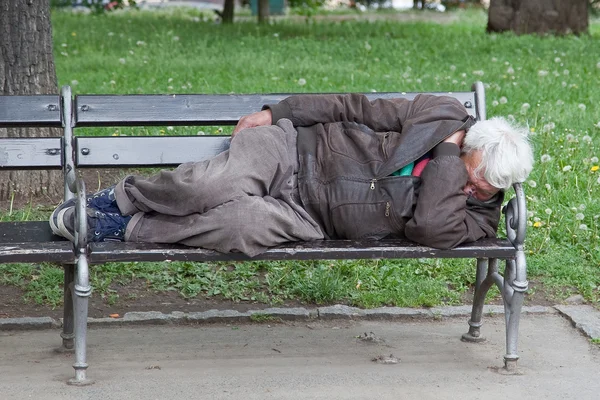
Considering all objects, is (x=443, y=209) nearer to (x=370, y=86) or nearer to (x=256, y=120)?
(x=256, y=120)

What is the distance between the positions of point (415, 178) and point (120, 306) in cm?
165

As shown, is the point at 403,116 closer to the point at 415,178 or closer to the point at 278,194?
the point at 415,178

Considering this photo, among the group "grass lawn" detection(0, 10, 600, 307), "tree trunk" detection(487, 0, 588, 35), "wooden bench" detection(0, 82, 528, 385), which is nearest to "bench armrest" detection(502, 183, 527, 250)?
"wooden bench" detection(0, 82, 528, 385)

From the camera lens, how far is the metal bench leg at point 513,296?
367 centimetres

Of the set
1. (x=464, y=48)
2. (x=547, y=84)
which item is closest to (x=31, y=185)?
(x=547, y=84)

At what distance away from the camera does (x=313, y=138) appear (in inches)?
154

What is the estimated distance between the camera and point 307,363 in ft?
12.8

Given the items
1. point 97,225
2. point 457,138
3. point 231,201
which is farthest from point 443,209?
point 97,225

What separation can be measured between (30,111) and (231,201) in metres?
1.08

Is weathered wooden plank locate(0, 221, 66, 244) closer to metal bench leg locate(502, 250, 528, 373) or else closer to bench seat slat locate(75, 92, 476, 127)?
bench seat slat locate(75, 92, 476, 127)

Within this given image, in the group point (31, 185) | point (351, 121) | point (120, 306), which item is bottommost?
point (120, 306)

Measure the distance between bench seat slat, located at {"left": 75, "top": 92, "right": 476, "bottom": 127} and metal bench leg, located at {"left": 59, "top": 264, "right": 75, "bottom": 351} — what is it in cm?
68

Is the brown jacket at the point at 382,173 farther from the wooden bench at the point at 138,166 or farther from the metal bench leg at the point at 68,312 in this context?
the metal bench leg at the point at 68,312

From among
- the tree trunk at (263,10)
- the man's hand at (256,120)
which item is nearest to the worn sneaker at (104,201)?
the man's hand at (256,120)
